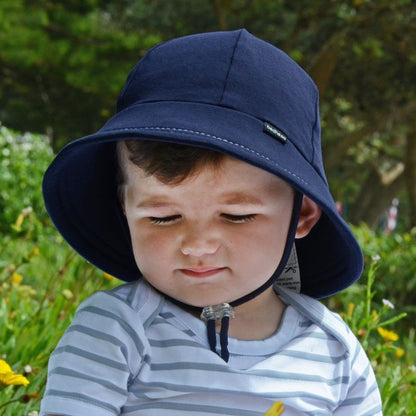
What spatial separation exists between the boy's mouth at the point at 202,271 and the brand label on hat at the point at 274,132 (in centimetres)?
26

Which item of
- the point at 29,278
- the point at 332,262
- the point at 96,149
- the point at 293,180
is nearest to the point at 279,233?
the point at 293,180

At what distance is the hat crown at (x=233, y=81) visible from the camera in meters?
1.34

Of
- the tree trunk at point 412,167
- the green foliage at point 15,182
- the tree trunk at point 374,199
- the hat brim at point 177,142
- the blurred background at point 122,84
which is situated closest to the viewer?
the hat brim at point 177,142

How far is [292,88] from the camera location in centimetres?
143

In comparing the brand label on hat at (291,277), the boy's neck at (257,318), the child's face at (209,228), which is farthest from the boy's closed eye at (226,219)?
the brand label on hat at (291,277)

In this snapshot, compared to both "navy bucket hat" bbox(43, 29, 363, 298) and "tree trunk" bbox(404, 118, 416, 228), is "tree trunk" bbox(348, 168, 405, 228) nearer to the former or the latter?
"tree trunk" bbox(404, 118, 416, 228)

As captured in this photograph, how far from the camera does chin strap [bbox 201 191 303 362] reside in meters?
1.38

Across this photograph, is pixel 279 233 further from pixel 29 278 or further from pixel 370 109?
pixel 370 109

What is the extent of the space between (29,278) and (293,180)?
3223mm

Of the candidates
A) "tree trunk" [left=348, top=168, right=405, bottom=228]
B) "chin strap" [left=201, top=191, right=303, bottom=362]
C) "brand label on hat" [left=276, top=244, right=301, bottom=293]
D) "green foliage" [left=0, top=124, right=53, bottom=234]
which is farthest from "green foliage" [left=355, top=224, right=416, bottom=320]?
"tree trunk" [left=348, top=168, right=405, bottom=228]

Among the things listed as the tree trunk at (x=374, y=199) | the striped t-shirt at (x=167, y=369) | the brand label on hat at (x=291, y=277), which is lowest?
the striped t-shirt at (x=167, y=369)

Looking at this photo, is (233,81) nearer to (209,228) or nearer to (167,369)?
(209,228)

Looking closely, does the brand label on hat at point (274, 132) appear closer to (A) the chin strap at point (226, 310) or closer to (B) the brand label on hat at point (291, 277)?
(A) the chin strap at point (226, 310)

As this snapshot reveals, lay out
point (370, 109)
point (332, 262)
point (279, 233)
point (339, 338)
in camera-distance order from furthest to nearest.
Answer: point (370, 109) < point (332, 262) < point (339, 338) < point (279, 233)
